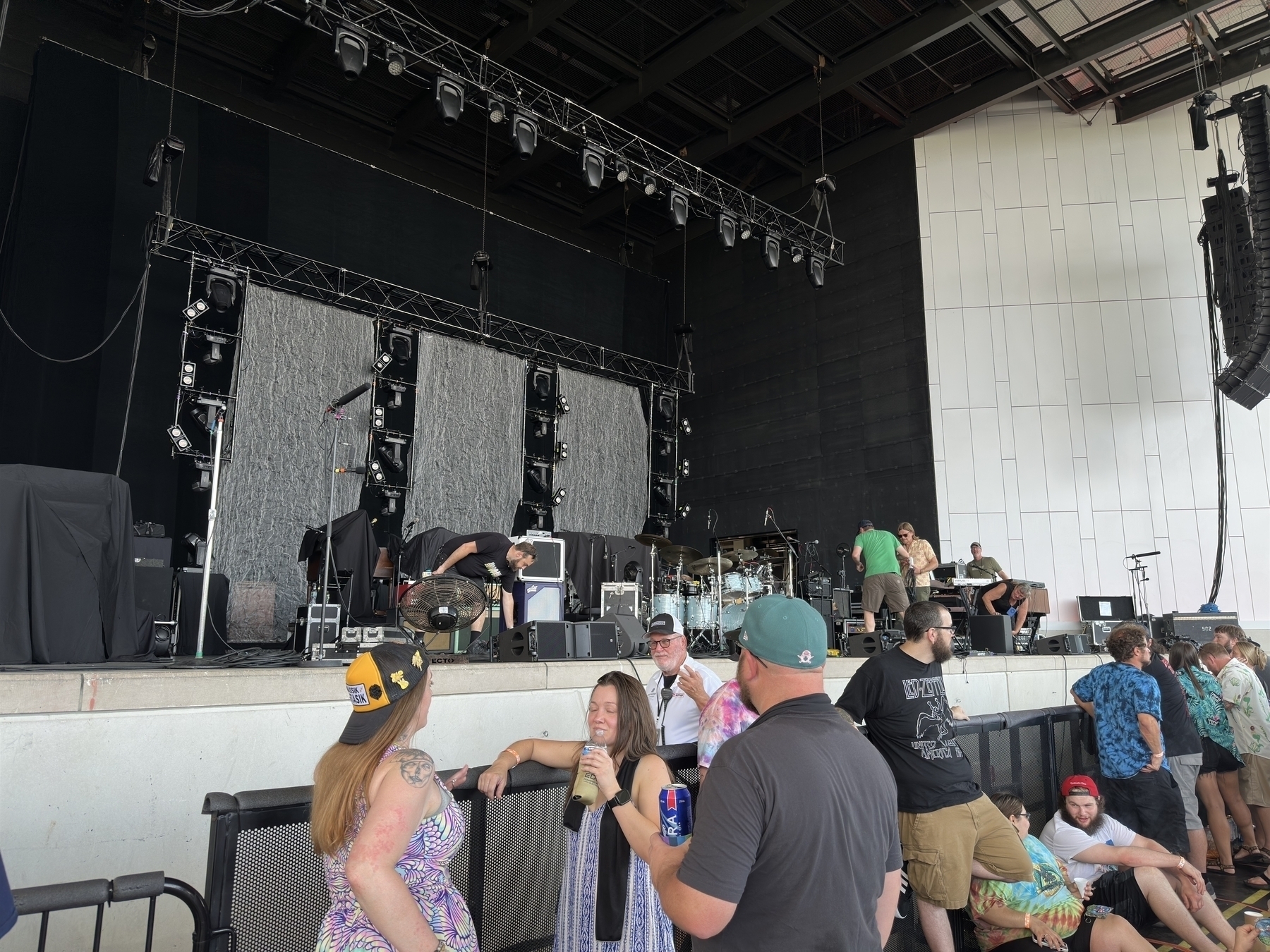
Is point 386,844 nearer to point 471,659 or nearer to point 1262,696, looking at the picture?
point 471,659

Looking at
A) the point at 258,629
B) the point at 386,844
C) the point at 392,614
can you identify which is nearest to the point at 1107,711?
the point at 386,844

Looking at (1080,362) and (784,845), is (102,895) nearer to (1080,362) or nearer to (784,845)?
(784,845)

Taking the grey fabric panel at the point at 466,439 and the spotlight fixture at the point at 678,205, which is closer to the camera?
the spotlight fixture at the point at 678,205

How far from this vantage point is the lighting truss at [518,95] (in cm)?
885

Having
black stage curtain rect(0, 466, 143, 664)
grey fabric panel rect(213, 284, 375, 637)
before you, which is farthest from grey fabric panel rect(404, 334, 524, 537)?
black stage curtain rect(0, 466, 143, 664)

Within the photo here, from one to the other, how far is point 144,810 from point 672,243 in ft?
52.1

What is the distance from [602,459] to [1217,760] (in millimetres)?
10143

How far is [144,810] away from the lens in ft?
10.5

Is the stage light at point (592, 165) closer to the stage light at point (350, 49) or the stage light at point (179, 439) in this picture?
the stage light at point (350, 49)

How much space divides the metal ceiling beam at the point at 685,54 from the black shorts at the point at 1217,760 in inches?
375

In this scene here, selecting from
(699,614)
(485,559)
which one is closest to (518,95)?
(485,559)

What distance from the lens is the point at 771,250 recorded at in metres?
12.6

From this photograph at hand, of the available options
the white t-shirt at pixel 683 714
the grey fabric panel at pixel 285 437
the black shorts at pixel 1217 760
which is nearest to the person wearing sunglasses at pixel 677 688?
the white t-shirt at pixel 683 714

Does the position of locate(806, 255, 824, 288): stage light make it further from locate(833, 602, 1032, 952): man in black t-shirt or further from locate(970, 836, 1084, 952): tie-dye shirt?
locate(970, 836, 1084, 952): tie-dye shirt
